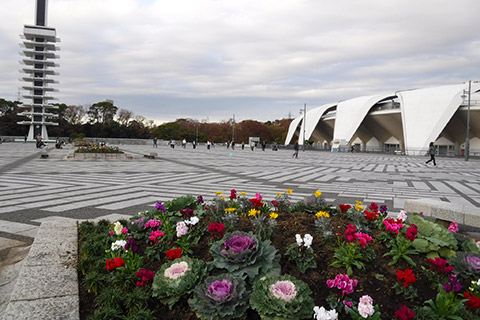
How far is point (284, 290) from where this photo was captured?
218 cm

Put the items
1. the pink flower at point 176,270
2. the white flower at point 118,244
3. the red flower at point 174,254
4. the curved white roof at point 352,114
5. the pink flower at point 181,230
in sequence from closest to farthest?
the pink flower at point 176,270, the red flower at point 174,254, the white flower at point 118,244, the pink flower at point 181,230, the curved white roof at point 352,114

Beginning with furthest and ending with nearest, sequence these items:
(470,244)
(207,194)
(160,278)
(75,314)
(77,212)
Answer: (207,194) → (77,212) → (470,244) → (160,278) → (75,314)

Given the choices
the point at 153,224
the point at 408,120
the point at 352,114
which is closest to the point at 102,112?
the point at 352,114

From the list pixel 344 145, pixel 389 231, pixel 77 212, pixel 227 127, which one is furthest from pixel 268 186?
pixel 227 127

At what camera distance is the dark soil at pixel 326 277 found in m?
2.36

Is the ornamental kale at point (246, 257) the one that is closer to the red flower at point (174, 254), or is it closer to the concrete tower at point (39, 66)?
the red flower at point (174, 254)

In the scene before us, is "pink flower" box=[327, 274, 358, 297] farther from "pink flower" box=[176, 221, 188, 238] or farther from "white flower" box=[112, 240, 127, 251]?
"white flower" box=[112, 240, 127, 251]

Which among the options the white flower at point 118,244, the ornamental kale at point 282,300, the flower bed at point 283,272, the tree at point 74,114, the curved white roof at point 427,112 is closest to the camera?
the ornamental kale at point 282,300

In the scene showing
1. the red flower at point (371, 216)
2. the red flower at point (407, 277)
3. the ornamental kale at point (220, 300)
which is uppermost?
the red flower at point (371, 216)

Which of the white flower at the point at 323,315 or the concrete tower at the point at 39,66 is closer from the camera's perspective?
the white flower at the point at 323,315

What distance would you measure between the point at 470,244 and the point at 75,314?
3.21m

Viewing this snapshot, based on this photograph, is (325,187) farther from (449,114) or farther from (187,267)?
(449,114)

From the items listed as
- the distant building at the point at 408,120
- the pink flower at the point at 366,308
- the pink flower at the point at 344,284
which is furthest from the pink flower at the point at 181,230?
the distant building at the point at 408,120

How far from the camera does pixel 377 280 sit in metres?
2.58
